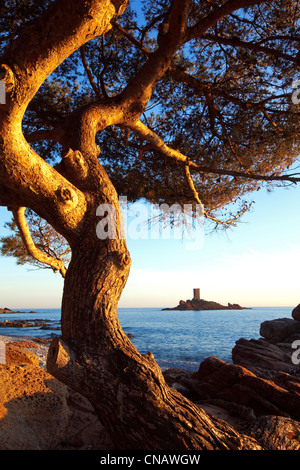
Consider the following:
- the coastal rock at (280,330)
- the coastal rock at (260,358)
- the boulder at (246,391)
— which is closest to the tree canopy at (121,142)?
the boulder at (246,391)

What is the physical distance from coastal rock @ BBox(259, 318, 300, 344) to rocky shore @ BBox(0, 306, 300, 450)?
12.5m

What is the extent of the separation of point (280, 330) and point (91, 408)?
14684mm

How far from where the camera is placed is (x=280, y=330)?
16109 millimetres

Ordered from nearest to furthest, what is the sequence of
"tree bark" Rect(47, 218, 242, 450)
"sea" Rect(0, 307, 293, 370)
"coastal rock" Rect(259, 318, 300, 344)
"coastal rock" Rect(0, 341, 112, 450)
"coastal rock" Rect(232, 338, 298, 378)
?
"tree bark" Rect(47, 218, 242, 450) < "coastal rock" Rect(0, 341, 112, 450) < "coastal rock" Rect(232, 338, 298, 378) < "sea" Rect(0, 307, 293, 370) < "coastal rock" Rect(259, 318, 300, 344)

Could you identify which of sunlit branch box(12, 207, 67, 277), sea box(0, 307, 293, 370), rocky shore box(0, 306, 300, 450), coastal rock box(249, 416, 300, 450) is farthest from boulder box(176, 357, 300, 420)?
sea box(0, 307, 293, 370)

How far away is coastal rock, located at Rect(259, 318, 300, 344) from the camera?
15.9m

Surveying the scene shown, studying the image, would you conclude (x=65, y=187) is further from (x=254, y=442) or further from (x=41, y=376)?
(x=254, y=442)

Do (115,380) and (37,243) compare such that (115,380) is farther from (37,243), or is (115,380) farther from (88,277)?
(37,243)

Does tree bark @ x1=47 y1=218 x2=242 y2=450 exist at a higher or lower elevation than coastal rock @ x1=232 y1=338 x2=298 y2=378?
higher

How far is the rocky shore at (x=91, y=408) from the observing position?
2791 mm

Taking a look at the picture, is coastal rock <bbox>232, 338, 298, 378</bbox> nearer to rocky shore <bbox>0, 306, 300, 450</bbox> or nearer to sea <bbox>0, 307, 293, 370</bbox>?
sea <bbox>0, 307, 293, 370</bbox>

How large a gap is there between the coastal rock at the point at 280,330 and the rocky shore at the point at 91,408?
12497 mm

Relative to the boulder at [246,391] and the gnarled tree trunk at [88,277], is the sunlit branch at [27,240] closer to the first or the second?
the gnarled tree trunk at [88,277]
